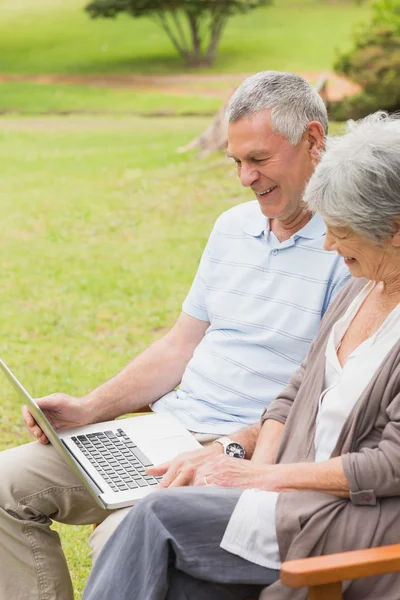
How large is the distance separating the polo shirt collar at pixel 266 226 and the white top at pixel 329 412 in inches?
16.4

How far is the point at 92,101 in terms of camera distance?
1762 cm

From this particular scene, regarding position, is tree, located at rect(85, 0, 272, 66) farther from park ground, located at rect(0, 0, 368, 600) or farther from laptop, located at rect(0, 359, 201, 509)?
laptop, located at rect(0, 359, 201, 509)

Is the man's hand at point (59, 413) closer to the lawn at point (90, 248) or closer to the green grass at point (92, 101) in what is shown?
the lawn at point (90, 248)

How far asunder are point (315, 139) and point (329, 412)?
0.89 meters

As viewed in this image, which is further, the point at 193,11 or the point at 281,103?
the point at 193,11

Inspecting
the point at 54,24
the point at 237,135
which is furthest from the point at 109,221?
the point at 54,24

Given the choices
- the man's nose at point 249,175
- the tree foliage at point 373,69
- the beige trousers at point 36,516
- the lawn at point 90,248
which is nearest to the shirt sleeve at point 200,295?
the man's nose at point 249,175

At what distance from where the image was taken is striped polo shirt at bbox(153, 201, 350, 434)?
2.98m

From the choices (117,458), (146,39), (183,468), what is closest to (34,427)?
(117,458)

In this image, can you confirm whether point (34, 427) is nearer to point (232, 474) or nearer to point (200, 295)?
point (200, 295)

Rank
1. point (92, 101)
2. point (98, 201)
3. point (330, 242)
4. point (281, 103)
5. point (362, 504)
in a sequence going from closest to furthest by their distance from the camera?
point (362, 504) < point (330, 242) < point (281, 103) < point (98, 201) < point (92, 101)

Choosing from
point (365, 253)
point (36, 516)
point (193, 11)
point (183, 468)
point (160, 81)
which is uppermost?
point (365, 253)

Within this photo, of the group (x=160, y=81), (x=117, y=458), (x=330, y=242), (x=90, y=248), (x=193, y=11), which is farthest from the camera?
(x=193, y=11)

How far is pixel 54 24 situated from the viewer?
25281 mm
